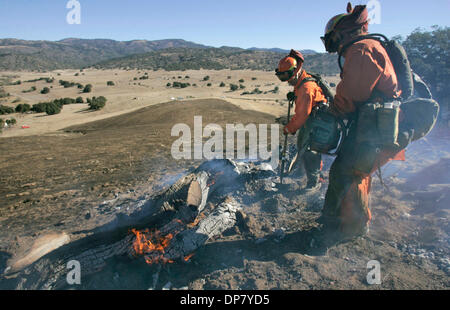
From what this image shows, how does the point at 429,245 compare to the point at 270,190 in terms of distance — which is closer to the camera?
the point at 429,245

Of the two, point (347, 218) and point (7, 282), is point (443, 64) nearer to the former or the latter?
point (347, 218)

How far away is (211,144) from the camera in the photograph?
8.39m

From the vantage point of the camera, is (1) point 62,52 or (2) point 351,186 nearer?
(2) point 351,186

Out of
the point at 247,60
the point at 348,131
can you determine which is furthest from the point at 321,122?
the point at 247,60

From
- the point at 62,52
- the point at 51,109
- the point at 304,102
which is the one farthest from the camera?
the point at 62,52

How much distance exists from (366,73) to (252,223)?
2267 millimetres

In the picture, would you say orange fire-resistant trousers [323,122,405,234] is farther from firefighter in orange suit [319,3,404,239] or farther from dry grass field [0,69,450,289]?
dry grass field [0,69,450,289]

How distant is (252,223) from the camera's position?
12.5 ft

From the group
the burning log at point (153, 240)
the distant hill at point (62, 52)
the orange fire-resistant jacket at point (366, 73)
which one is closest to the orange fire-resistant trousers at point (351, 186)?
the orange fire-resistant jacket at point (366, 73)

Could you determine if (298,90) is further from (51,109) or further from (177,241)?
(51,109)

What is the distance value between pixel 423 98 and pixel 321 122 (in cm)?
109

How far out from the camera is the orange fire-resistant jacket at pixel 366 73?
2.76 m

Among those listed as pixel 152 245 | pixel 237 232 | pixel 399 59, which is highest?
pixel 399 59

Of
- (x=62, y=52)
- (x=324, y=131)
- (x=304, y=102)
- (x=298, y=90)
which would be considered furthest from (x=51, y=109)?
(x=62, y=52)
